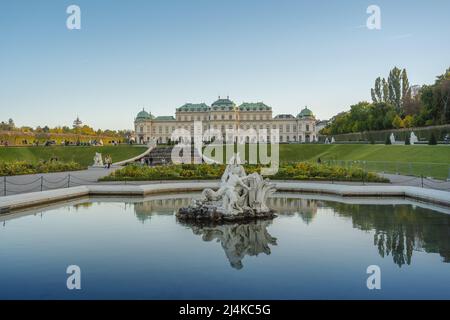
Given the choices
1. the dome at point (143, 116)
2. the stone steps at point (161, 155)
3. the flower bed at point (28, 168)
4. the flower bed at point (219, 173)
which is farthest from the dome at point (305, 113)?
the flower bed at point (219, 173)

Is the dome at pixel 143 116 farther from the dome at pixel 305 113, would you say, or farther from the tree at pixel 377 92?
the tree at pixel 377 92

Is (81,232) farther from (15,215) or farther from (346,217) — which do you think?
(346,217)

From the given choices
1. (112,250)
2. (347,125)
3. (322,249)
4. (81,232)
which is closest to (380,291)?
(322,249)

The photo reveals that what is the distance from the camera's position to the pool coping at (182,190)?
42.9ft

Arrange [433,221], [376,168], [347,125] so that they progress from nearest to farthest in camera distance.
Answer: [433,221], [376,168], [347,125]

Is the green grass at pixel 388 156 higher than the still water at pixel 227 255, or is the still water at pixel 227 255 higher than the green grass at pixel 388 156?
the green grass at pixel 388 156

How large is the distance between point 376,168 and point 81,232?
22605mm

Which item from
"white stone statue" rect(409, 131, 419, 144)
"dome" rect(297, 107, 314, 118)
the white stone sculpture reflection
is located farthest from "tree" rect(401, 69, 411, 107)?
the white stone sculpture reflection

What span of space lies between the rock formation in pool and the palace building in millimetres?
87100

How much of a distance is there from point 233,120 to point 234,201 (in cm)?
8848

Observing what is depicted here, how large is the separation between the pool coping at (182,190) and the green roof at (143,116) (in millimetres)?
89954

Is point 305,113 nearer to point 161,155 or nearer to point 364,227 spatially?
point 161,155

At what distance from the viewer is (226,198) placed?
1106 cm
